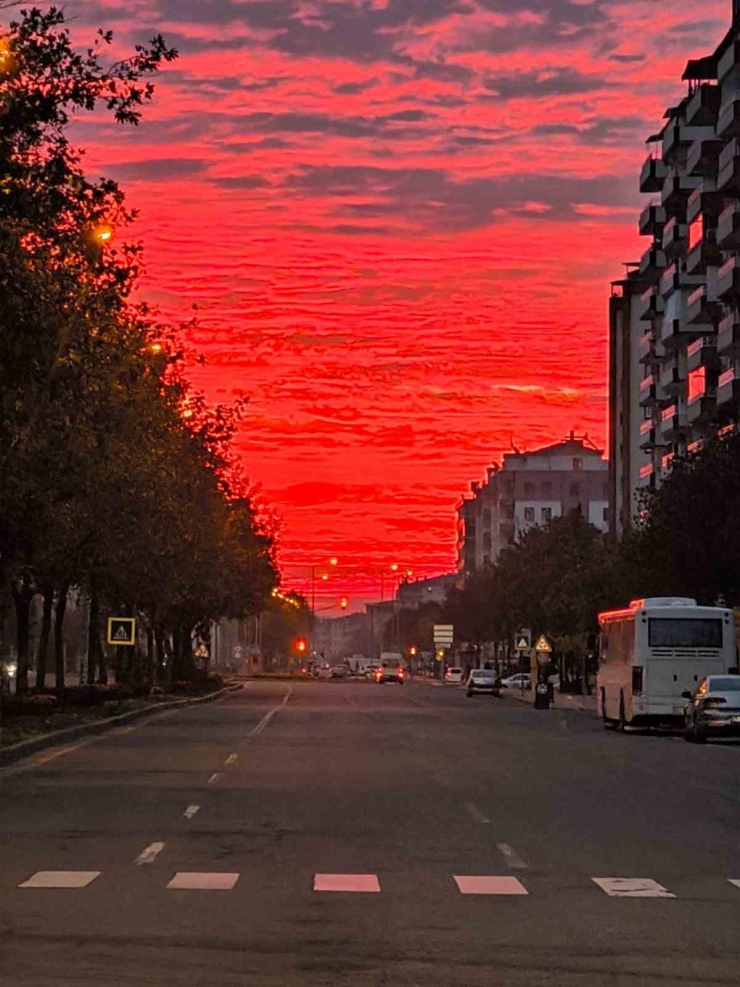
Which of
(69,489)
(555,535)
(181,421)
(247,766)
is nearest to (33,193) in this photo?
(247,766)

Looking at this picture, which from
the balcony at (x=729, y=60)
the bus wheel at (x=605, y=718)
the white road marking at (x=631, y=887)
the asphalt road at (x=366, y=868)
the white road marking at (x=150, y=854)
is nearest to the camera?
the asphalt road at (x=366, y=868)

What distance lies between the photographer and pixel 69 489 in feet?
149

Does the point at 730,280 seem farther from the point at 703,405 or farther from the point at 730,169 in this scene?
the point at 703,405

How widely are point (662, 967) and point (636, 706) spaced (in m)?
40.9

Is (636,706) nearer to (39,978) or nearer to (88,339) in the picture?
(88,339)

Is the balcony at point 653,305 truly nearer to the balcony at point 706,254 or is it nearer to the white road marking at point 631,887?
the balcony at point 706,254

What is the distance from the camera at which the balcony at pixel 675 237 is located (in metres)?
118

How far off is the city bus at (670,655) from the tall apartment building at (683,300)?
36.3 meters

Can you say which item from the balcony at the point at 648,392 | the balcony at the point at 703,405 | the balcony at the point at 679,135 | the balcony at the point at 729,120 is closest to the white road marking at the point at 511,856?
the balcony at the point at 729,120

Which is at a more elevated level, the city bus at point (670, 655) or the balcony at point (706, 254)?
the balcony at point (706, 254)

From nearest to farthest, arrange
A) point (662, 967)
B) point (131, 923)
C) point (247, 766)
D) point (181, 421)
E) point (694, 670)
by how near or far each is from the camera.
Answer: point (662, 967) → point (131, 923) → point (247, 766) → point (694, 670) → point (181, 421)

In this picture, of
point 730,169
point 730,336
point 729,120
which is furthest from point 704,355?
point 729,120

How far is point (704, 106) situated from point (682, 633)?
62258mm

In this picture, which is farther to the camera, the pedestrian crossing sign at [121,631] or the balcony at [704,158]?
the balcony at [704,158]
